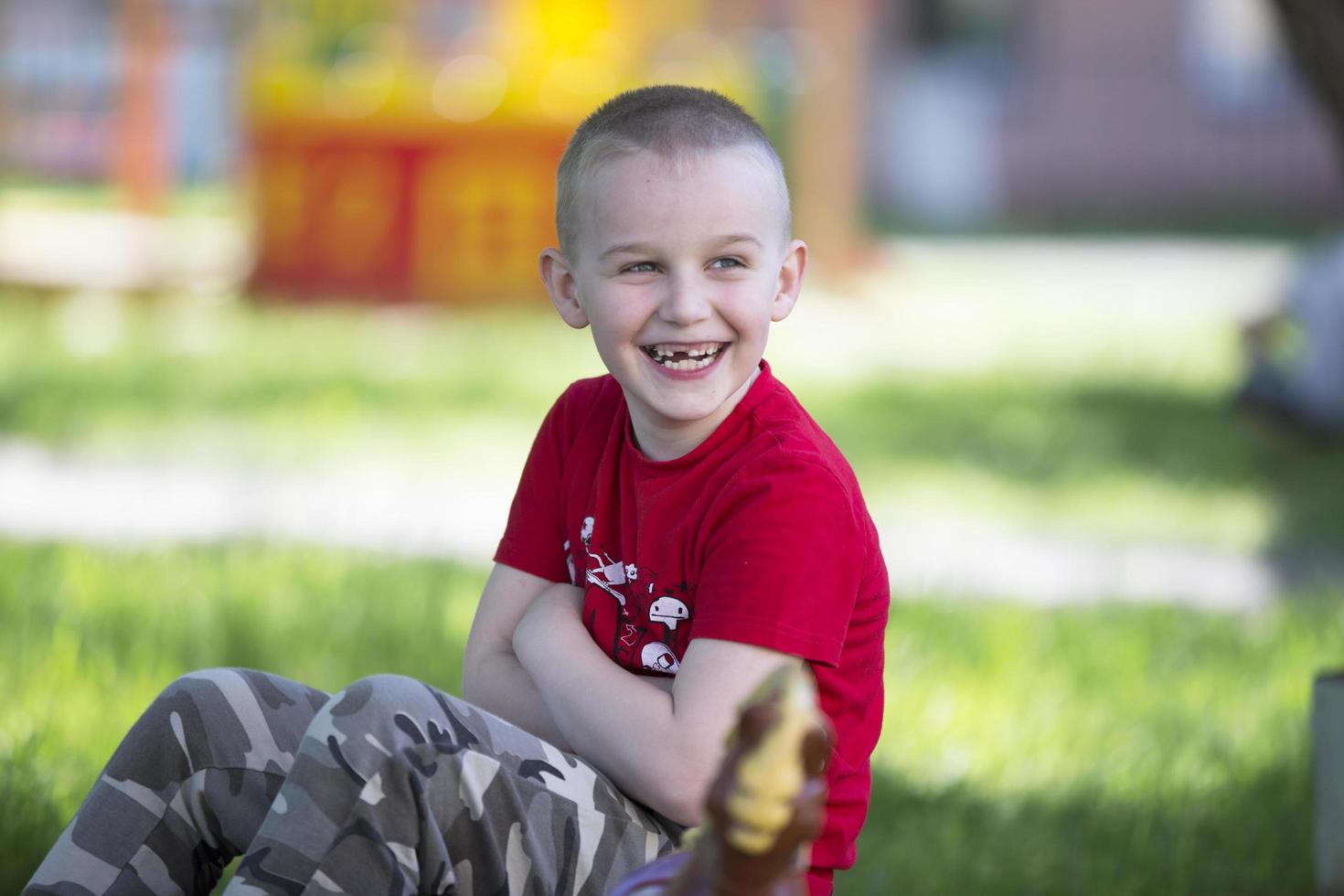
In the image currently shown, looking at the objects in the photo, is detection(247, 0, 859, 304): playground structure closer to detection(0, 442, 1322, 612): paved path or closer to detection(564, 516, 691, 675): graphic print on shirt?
detection(0, 442, 1322, 612): paved path

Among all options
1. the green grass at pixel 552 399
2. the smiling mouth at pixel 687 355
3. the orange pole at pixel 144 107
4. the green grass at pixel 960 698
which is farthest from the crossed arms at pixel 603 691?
the orange pole at pixel 144 107

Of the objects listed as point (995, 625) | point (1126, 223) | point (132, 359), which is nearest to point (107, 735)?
point (995, 625)

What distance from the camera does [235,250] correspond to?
11070 mm

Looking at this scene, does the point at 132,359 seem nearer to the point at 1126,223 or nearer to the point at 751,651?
the point at 751,651

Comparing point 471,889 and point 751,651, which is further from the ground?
point 751,651

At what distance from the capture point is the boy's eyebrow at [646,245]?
190 cm

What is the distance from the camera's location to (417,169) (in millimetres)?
9156

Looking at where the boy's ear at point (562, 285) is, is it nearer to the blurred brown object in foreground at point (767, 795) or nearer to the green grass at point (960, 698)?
the blurred brown object in foreground at point (767, 795)

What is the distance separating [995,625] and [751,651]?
2387mm

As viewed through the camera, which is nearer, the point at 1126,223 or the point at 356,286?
the point at 356,286

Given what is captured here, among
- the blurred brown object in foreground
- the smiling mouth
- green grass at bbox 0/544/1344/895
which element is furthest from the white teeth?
green grass at bbox 0/544/1344/895

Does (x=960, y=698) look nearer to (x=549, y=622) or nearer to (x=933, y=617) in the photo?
(x=933, y=617)

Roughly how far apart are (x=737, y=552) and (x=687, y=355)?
0.27m

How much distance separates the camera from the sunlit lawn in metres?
2.96
